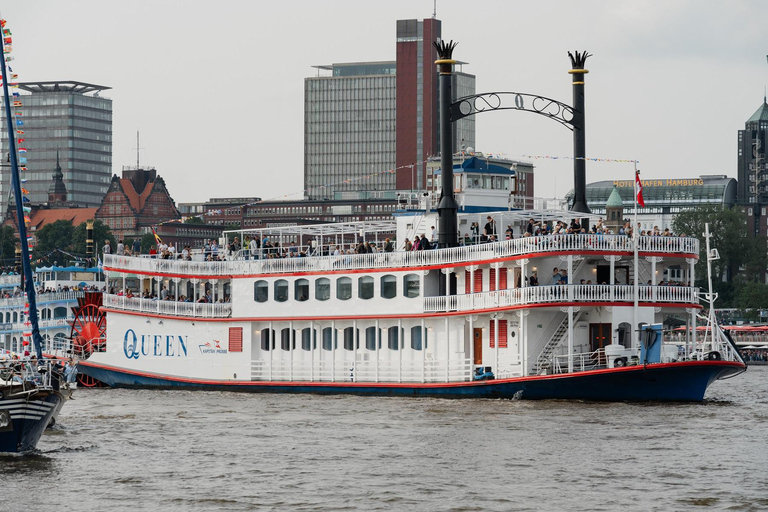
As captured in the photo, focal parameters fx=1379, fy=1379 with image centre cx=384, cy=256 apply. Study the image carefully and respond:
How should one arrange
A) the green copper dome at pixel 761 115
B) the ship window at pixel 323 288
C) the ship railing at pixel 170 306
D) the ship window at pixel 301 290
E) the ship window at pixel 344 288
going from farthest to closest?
the green copper dome at pixel 761 115
the ship railing at pixel 170 306
the ship window at pixel 301 290
the ship window at pixel 323 288
the ship window at pixel 344 288

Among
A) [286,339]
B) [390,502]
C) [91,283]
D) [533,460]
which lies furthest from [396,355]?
[91,283]

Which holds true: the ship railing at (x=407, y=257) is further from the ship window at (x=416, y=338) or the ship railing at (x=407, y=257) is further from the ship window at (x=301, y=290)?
the ship window at (x=416, y=338)

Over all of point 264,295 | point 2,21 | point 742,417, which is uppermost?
point 2,21

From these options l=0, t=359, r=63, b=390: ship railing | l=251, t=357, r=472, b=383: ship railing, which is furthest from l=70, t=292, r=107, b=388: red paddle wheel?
l=0, t=359, r=63, b=390: ship railing

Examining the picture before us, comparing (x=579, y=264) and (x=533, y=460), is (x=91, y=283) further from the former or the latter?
(x=533, y=460)

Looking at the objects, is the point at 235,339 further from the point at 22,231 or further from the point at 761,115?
the point at 761,115

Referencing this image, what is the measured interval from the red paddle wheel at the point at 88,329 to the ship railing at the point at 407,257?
15.9 feet

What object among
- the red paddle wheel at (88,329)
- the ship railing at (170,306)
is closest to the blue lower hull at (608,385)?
the ship railing at (170,306)

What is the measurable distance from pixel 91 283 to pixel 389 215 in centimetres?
12810

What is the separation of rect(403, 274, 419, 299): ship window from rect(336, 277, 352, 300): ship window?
7.81ft

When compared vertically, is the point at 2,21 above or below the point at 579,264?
above

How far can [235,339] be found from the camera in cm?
5222

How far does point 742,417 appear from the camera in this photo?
4053cm

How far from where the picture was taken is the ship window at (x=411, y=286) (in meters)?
47.6
